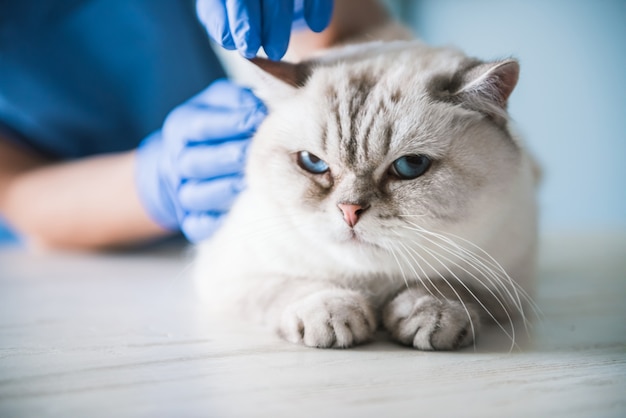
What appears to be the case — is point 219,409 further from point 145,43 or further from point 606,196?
point 606,196

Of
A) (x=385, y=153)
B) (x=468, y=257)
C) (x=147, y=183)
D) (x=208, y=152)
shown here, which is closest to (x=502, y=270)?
(x=468, y=257)

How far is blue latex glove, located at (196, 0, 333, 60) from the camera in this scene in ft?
4.06

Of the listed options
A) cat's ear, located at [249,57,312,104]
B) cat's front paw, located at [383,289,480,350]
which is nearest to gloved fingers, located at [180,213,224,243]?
cat's ear, located at [249,57,312,104]

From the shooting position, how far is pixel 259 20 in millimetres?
1265

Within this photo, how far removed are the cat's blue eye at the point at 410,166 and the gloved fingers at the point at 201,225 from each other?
2.19 ft

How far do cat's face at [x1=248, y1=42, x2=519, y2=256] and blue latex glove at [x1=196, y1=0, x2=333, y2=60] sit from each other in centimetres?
15

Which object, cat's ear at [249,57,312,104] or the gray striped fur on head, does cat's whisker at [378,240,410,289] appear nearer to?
the gray striped fur on head

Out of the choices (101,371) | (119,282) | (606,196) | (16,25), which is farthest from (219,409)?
(606,196)

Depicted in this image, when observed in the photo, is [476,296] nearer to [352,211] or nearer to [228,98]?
[352,211]

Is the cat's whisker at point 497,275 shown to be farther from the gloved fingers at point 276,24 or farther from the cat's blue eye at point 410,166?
the gloved fingers at point 276,24

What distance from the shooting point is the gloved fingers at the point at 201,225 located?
1.61 meters

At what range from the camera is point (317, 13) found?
1.36 meters

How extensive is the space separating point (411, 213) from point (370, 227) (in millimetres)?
79

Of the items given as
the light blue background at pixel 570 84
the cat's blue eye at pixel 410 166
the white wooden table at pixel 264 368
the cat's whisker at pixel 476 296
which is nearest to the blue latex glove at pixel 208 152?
the white wooden table at pixel 264 368
